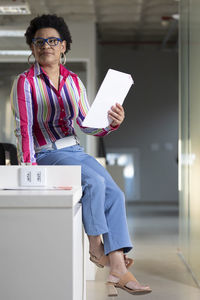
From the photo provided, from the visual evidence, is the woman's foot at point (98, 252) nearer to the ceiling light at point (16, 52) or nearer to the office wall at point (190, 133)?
the ceiling light at point (16, 52)

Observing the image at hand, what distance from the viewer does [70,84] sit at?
96.4 inches

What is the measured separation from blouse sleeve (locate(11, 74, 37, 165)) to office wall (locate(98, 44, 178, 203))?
920 centimetres

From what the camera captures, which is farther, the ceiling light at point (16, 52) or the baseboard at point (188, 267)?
the baseboard at point (188, 267)

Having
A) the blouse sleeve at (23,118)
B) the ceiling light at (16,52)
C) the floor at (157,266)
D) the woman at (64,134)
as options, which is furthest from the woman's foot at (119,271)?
the ceiling light at (16,52)

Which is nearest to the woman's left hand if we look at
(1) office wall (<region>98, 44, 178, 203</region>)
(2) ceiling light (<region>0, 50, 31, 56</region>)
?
(2) ceiling light (<region>0, 50, 31, 56</region>)

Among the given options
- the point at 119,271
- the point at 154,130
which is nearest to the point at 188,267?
the point at 119,271

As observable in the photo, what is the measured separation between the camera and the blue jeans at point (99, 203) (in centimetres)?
212

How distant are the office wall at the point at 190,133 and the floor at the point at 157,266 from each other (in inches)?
5.2

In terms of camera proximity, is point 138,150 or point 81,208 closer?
point 81,208

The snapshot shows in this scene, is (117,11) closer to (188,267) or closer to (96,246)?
(188,267)

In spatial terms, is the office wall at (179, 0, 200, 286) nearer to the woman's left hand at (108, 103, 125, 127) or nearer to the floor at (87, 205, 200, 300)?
the floor at (87, 205, 200, 300)

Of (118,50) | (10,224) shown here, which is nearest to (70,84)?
(10,224)

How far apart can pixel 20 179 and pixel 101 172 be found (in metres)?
0.36

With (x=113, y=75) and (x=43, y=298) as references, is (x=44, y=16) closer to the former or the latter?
(x=113, y=75)
